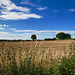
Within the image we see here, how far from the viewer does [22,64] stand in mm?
4684

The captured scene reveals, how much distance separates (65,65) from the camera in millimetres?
4609

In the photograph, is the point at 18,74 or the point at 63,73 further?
the point at 63,73

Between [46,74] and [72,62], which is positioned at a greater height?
[72,62]

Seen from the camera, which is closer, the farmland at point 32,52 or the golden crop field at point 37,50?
the farmland at point 32,52

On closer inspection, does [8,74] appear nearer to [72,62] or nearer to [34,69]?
[34,69]

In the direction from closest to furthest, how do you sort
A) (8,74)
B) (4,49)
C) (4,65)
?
(8,74) < (4,65) < (4,49)

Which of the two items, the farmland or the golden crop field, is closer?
the farmland

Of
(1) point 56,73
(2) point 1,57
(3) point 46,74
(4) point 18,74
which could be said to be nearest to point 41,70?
(3) point 46,74

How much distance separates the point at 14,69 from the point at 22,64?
41cm

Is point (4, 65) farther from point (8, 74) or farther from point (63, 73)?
point (63, 73)

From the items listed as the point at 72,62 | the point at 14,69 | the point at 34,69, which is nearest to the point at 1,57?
the point at 14,69

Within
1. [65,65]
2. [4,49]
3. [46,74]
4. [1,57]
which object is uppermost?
[4,49]

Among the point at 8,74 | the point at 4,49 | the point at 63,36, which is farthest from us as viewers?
the point at 63,36

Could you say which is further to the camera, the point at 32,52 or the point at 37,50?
the point at 37,50
